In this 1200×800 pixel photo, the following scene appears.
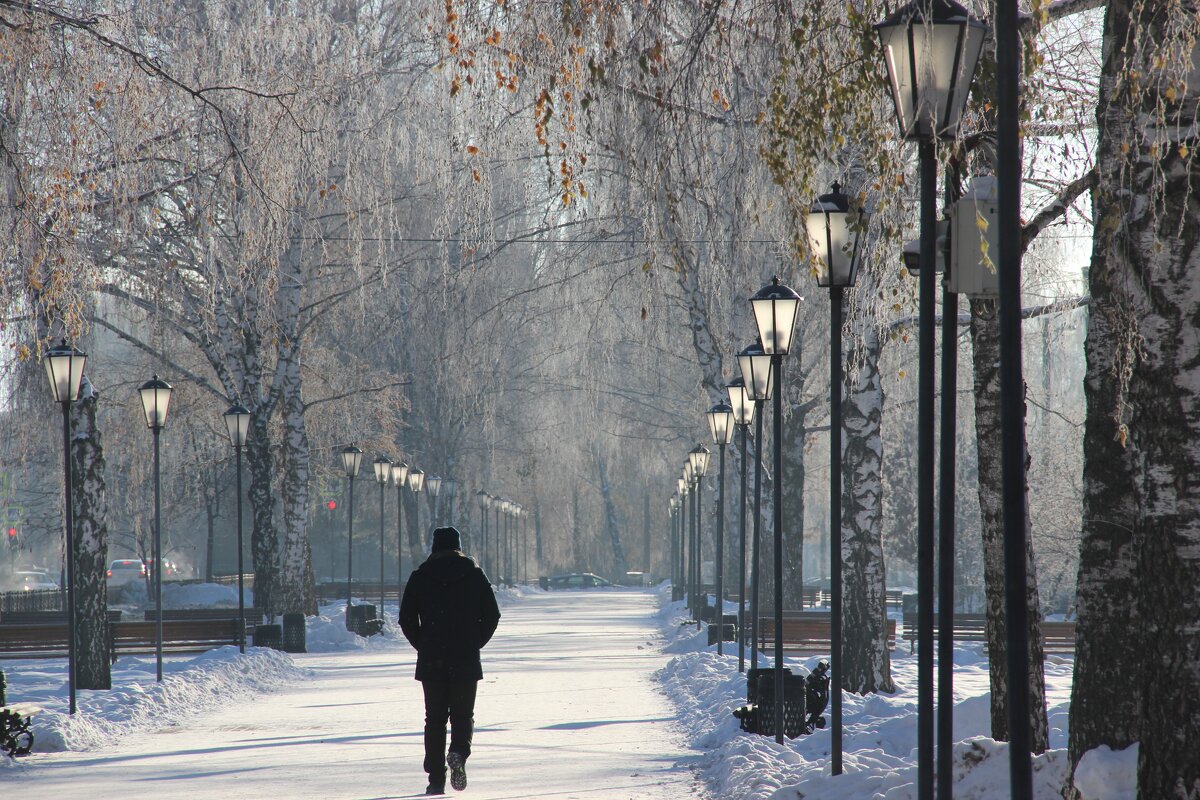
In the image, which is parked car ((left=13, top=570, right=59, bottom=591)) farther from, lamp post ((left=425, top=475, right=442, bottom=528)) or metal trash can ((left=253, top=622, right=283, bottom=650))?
metal trash can ((left=253, top=622, right=283, bottom=650))

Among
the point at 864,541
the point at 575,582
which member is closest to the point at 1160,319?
the point at 864,541

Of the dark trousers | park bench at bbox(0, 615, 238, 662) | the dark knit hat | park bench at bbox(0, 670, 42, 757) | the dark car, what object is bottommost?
the dark car

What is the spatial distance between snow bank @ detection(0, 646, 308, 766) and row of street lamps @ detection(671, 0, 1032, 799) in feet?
22.5

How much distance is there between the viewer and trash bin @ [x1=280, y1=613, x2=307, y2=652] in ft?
80.0

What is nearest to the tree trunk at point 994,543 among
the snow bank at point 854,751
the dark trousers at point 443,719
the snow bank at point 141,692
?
the snow bank at point 854,751

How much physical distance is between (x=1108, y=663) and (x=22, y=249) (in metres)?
7.96

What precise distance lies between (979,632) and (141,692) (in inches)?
605

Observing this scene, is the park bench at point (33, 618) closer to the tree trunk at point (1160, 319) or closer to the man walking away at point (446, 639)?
the man walking away at point (446, 639)

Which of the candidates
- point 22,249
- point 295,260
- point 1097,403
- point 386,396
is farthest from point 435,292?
point 1097,403

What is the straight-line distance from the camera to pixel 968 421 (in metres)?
45.3

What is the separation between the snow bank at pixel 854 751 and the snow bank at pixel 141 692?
5211mm

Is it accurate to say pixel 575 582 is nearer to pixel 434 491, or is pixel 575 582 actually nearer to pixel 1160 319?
pixel 434 491

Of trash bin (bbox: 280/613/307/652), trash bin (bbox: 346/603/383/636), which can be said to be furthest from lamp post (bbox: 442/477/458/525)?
trash bin (bbox: 280/613/307/652)

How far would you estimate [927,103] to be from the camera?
6367 millimetres
